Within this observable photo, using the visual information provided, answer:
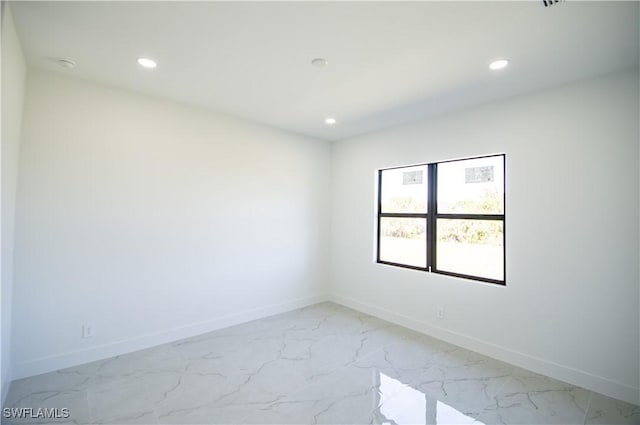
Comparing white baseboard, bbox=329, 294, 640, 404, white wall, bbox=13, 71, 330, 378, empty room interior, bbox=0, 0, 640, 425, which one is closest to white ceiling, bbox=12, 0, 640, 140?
empty room interior, bbox=0, 0, 640, 425

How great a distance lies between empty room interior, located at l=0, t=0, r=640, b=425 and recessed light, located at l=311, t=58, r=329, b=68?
16 mm

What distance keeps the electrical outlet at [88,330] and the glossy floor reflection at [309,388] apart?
10.5 inches

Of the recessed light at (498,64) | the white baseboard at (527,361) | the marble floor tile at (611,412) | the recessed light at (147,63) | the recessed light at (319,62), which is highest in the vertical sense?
the recessed light at (147,63)

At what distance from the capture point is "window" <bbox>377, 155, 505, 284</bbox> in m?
3.21

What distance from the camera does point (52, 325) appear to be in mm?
2650

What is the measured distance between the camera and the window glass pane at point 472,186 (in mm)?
3186

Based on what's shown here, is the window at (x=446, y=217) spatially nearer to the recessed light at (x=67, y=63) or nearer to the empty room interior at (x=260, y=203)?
the empty room interior at (x=260, y=203)

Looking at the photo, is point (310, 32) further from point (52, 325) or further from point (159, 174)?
point (52, 325)

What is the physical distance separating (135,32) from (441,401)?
3.50 meters

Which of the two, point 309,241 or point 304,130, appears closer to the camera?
point 304,130

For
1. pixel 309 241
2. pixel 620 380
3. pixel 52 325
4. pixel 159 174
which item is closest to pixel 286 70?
pixel 159 174

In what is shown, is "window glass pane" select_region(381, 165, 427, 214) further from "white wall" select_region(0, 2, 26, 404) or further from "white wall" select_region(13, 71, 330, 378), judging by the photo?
"white wall" select_region(0, 2, 26, 404)

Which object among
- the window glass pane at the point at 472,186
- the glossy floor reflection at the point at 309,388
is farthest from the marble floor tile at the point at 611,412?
the window glass pane at the point at 472,186

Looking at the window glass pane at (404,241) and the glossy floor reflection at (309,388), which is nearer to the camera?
the glossy floor reflection at (309,388)
